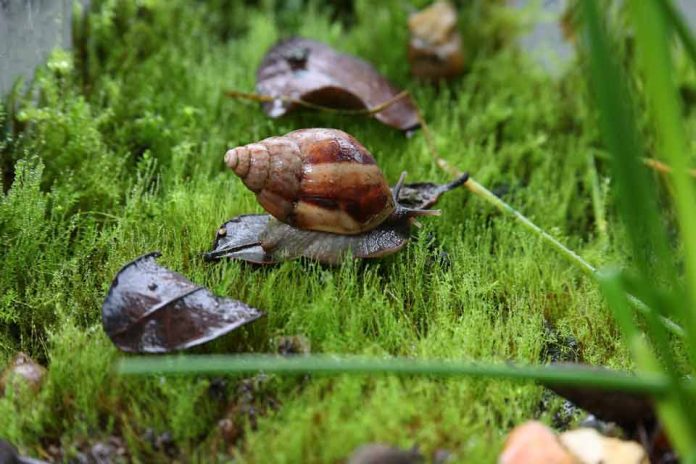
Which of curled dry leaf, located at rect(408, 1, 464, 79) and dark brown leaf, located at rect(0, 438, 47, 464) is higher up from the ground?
curled dry leaf, located at rect(408, 1, 464, 79)

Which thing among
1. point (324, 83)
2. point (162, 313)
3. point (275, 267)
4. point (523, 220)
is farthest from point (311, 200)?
point (324, 83)

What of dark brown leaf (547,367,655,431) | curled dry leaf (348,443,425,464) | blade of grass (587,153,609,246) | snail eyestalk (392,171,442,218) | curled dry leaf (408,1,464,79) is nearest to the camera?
curled dry leaf (348,443,425,464)

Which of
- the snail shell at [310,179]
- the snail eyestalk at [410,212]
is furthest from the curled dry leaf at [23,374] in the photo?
the snail eyestalk at [410,212]

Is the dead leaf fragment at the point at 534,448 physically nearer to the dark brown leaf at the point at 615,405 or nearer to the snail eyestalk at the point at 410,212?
the dark brown leaf at the point at 615,405

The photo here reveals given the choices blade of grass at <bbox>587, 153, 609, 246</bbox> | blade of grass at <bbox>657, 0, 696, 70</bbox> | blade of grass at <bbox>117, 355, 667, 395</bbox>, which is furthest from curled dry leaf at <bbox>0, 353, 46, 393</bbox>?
blade of grass at <bbox>587, 153, 609, 246</bbox>

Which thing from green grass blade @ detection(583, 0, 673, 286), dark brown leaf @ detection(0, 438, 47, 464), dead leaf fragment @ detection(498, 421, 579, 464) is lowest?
dark brown leaf @ detection(0, 438, 47, 464)

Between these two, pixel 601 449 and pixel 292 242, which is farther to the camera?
pixel 292 242

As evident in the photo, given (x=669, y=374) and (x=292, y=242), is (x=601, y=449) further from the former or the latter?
(x=292, y=242)

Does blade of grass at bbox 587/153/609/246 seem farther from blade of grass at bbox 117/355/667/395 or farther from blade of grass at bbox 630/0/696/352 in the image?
blade of grass at bbox 117/355/667/395
